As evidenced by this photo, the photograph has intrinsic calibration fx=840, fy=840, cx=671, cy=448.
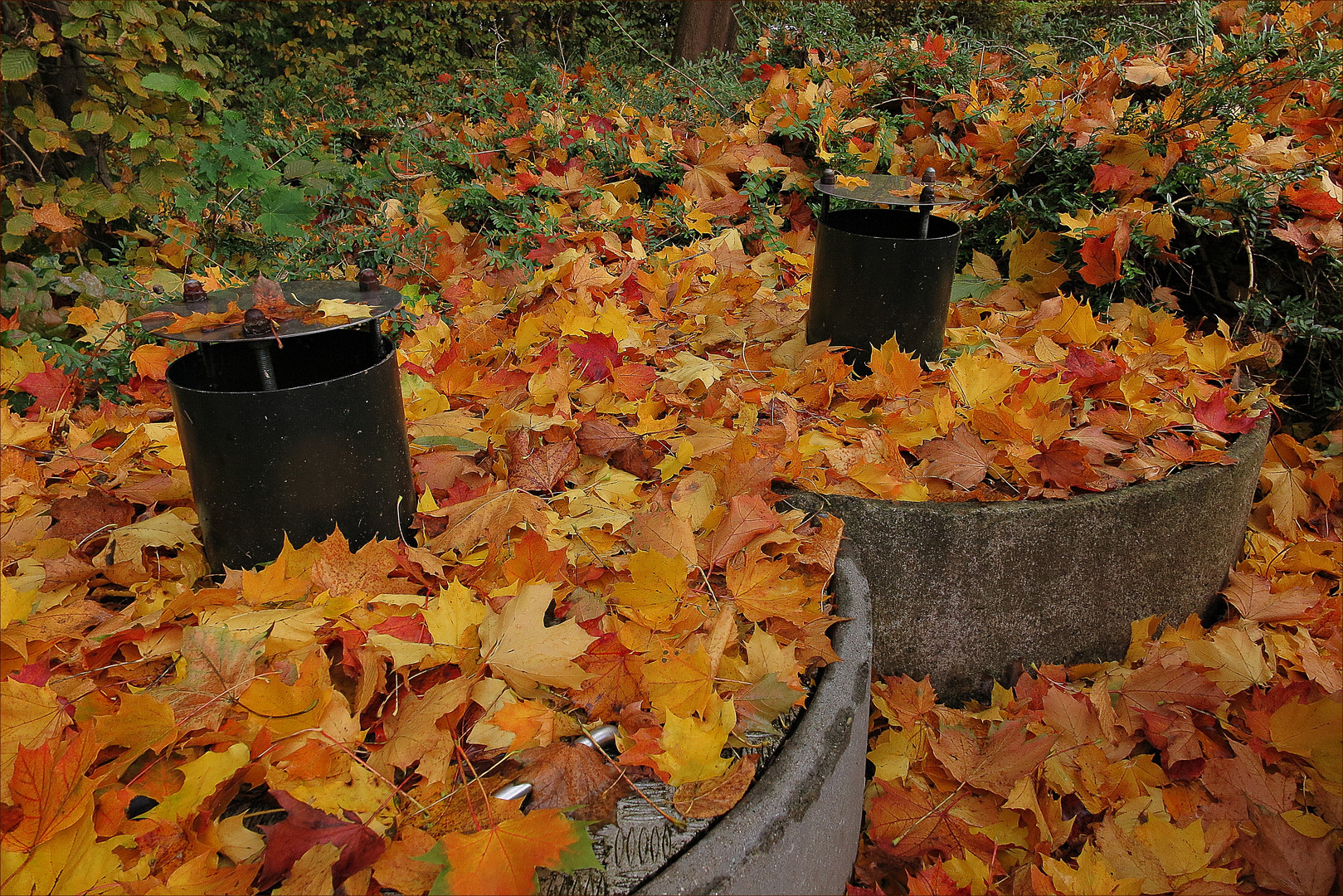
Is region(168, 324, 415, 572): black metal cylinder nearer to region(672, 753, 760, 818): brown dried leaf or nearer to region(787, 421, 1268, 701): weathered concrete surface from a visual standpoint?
region(672, 753, 760, 818): brown dried leaf

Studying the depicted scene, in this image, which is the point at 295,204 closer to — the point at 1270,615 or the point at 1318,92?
the point at 1270,615

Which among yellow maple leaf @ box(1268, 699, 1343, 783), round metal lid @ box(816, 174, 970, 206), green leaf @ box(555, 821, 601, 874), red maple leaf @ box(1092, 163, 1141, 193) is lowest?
yellow maple leaf @ box(1268, 699, 1343, 783)

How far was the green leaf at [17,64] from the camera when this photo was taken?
275 cm

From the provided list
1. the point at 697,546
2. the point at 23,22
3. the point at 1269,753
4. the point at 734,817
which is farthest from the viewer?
the point at 23,22

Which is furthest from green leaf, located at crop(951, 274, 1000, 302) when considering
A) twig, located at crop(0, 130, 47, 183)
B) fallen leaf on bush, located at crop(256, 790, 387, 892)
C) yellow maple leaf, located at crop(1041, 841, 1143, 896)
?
twig, located at crop(0, 130, 47, 183)

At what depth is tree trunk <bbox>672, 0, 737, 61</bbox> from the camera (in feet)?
22.1

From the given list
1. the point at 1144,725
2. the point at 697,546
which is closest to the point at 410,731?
the point at 697,546

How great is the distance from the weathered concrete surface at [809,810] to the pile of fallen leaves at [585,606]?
46mm

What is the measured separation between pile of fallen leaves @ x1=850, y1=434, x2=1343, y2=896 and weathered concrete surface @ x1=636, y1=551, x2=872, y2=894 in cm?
30

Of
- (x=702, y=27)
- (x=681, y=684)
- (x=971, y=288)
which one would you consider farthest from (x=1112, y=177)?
(x=702, y=27)

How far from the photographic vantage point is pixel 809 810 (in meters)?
1.20

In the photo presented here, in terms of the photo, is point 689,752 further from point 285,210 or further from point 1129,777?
point 285,210

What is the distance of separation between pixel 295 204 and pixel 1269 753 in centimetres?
352

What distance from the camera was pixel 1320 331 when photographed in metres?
2.59
